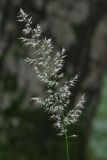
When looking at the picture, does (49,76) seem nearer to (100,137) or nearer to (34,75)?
(34,75)

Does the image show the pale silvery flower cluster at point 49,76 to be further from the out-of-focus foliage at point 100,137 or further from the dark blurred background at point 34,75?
the out-of-focus foliage at point 100,137

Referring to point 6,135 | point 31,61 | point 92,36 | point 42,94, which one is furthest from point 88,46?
point 31,61

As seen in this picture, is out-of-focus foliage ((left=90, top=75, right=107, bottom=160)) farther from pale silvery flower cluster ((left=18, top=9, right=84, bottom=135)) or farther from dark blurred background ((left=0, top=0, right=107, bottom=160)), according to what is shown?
pale silvery flower cluster ((left=18, top=9, right=84, bottom=135))

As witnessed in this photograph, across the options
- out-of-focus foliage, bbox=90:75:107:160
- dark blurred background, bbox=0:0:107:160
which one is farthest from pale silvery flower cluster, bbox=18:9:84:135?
out-of-focus foliage, bbox=90:75:107:160

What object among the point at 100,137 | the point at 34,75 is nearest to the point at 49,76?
the point at 34,75

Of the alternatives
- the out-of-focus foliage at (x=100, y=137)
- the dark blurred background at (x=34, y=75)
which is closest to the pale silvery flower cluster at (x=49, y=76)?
the dark blurred background at (x=34, y=75)

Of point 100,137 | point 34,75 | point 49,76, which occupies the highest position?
point 100,137

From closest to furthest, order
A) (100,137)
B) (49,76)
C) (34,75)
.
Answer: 1. (49,76)
2. (34,75)
3. (100,137)

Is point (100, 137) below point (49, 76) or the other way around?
the other way around
